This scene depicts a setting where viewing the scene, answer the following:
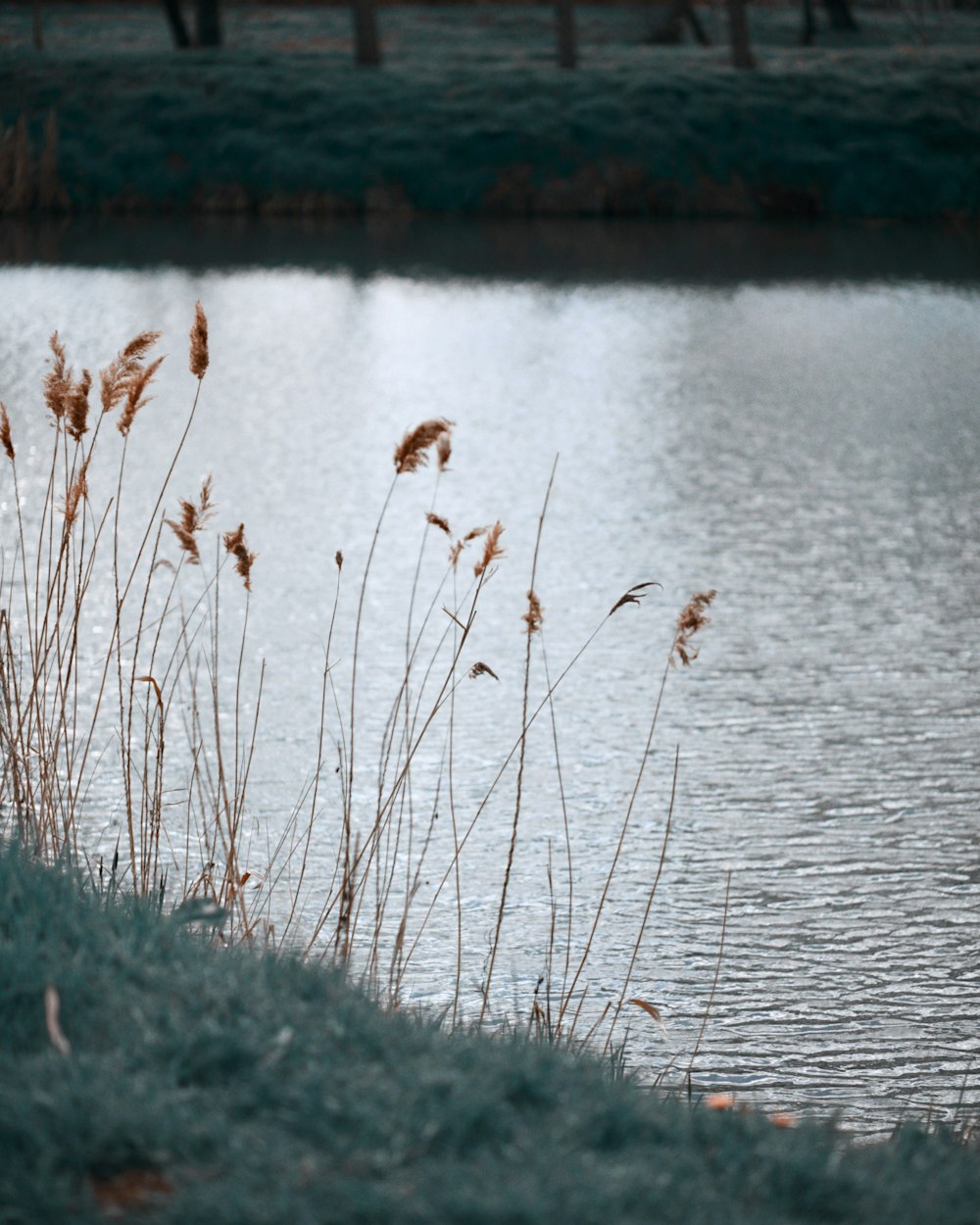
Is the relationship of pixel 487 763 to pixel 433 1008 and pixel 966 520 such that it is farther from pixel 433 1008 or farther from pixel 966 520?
pixel 966 520

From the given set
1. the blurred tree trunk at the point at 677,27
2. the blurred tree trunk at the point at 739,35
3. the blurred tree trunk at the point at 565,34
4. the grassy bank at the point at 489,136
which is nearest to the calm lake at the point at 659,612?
the grassy bank at the point at 489,136

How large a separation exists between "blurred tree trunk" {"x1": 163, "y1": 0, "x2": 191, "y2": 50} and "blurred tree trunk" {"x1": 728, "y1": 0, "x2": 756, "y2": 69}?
7681 millimetres

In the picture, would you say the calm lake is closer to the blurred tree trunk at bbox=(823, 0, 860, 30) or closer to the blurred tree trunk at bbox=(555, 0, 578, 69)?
the blurred tree trunk at bbox=(555, 0, 578, 69)

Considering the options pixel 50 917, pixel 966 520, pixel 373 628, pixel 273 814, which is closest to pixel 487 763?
pixel 273 814

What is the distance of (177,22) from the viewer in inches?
900

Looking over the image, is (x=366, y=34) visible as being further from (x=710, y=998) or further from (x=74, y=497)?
(x=710, y=998)

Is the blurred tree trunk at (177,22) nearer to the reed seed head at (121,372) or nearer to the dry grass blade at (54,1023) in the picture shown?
the reed seed head at (121,372)

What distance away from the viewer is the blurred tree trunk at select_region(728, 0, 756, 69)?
66.9 feet

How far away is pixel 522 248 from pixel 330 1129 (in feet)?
39.5

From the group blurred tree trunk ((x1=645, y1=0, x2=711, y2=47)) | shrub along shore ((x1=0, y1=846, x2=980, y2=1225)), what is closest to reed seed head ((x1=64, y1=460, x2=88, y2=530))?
shrub along shore ((x1=0, y1=846, x2=980, y2=1225))

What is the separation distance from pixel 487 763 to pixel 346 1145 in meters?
1.95

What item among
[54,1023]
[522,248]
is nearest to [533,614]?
[54,1023]

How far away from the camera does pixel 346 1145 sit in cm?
128

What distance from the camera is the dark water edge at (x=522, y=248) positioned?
11336mm
